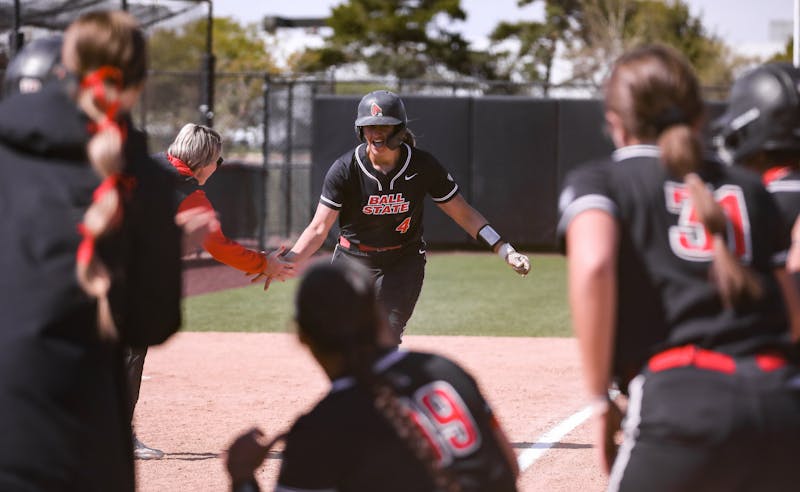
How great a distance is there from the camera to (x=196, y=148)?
18.9 ft

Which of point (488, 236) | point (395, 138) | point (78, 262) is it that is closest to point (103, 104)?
point (78, 262)

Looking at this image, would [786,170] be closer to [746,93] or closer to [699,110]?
[746,93]

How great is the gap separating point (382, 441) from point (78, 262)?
835mm

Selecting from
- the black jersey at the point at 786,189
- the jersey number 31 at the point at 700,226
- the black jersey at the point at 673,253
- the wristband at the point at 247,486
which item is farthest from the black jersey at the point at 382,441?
the black jersey at the point at 786,189

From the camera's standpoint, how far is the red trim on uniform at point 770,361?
262 centimetres

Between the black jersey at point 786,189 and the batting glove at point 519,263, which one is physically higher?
the black jersey at point 786,189

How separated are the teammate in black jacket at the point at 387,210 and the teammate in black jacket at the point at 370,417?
3.92m

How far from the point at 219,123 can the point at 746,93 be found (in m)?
29.5

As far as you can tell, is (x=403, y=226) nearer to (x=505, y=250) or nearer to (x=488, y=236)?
(x=488, y=236)

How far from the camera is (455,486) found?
8.48 ft

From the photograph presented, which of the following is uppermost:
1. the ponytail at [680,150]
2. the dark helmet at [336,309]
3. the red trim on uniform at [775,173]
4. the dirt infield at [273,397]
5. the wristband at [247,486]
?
the ponytail at [680,150]

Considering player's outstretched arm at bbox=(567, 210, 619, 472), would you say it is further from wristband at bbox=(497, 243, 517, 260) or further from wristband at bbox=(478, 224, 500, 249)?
wristband at bbox=(478, 224, 500, 249)

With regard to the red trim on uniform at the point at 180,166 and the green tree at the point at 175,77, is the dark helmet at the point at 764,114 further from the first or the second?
the green tree at the point at 175,77

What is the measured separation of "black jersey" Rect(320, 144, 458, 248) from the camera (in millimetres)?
6754
